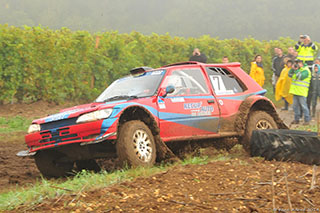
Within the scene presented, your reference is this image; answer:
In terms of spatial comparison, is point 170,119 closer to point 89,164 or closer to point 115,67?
point 89,164

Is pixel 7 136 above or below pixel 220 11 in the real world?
below

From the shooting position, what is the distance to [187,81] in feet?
28.4

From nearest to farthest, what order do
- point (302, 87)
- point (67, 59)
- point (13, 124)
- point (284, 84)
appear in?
point (13, 124) < point (302, 87) < point (67, 59) < point (284, 84)

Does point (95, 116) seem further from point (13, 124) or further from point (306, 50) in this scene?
point (306, 50)

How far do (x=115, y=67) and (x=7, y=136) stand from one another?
659cm

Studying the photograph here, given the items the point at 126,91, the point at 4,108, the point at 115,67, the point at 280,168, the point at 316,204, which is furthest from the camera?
the point at 115,67

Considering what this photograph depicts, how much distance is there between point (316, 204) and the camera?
4926 millimetres

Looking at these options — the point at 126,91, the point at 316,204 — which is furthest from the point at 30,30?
the point at 316,204

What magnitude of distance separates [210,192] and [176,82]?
3402mm

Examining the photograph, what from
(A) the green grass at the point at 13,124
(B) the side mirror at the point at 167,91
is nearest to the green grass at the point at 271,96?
(A) the green grass at the point at 13,124

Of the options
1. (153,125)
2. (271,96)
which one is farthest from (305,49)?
(153,125)

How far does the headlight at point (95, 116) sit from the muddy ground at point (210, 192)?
1.25m

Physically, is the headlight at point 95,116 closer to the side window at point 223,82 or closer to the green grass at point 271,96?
the side window at point 223,82

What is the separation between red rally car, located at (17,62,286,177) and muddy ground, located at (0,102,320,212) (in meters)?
0.81
